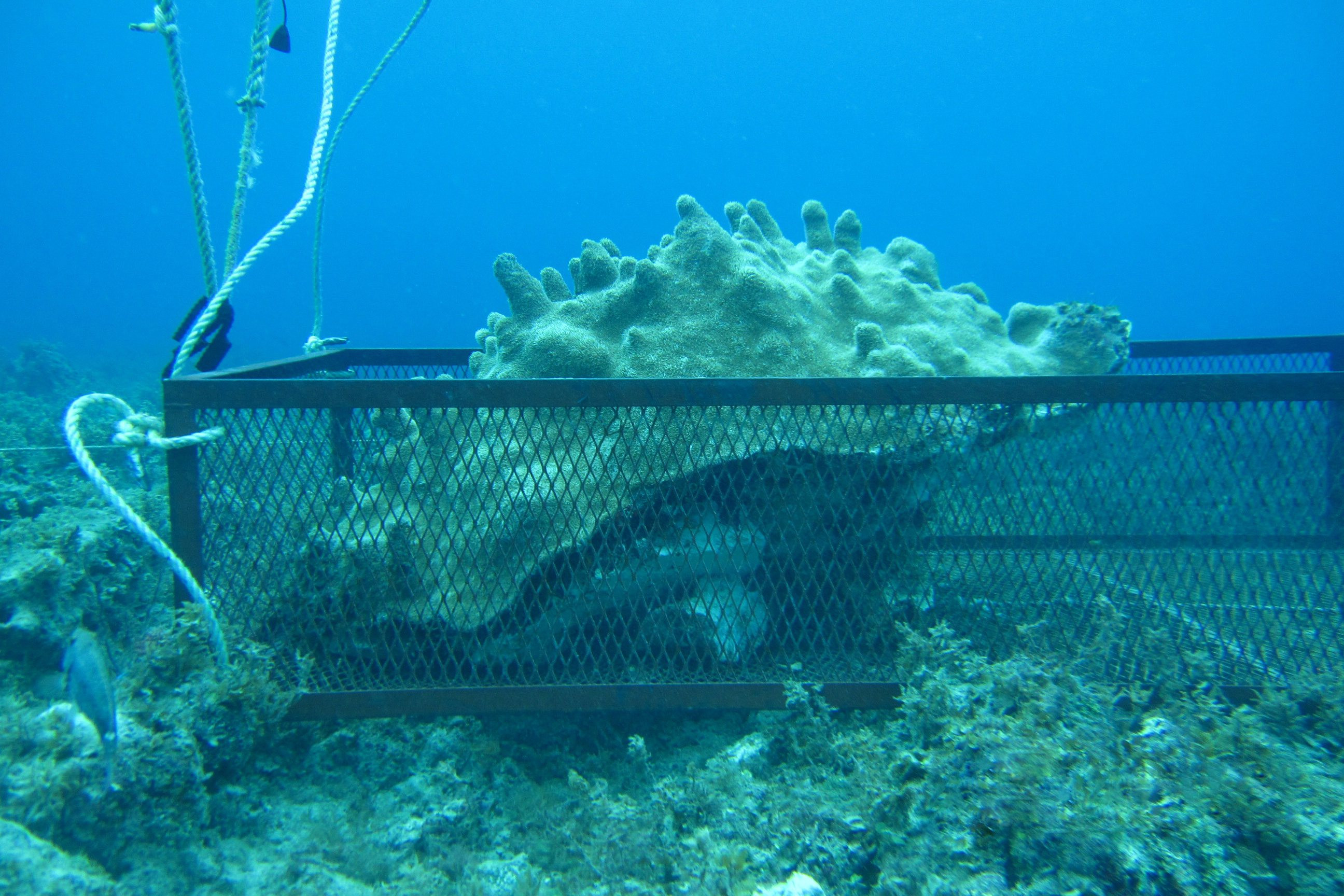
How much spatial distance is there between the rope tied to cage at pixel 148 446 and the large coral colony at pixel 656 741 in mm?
77

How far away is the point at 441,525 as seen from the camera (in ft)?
6.10

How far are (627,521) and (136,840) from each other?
1.25 meters

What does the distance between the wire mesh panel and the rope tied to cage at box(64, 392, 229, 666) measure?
65 millimetres

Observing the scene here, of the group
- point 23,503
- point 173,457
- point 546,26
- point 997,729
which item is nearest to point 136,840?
point 173,457

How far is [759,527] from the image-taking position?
1.93 meters

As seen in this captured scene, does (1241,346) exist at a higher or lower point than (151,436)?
higher

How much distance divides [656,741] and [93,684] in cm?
134

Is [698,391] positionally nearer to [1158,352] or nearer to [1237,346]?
[1158,352]

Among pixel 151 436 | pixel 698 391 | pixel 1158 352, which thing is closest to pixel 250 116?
pixel 151 436

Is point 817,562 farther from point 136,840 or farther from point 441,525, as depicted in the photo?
point 136,840

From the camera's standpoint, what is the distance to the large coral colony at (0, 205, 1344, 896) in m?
1.27

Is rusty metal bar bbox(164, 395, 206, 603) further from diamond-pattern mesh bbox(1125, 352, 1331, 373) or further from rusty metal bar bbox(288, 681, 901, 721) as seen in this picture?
diamond-pattern mesh bbox(1125, 352, 1331, 373)

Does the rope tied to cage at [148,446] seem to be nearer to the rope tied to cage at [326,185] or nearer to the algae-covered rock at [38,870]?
the algae-covered rock at [38,870]

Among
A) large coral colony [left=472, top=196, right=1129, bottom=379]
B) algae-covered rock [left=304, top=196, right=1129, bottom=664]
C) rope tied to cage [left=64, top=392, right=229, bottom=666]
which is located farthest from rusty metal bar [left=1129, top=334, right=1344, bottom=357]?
rope tied to cage [left=64, top=392, right=229, bottom=666]
